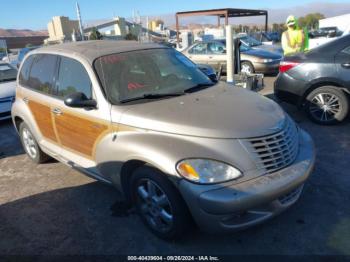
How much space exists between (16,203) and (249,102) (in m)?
3.02

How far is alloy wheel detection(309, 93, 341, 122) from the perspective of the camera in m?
5.69

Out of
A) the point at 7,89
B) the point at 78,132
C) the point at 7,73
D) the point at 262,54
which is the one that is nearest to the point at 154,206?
the point at 78,132

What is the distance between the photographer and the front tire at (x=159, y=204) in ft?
9.26

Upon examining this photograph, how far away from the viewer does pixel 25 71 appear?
16.1ft

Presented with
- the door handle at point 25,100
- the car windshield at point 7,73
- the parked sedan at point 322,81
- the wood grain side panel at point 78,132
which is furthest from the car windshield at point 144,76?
the car windshield at point 7,73

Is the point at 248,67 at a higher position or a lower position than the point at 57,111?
lower

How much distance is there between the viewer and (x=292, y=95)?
19.8 ft

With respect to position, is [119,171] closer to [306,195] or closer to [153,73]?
[153,73]

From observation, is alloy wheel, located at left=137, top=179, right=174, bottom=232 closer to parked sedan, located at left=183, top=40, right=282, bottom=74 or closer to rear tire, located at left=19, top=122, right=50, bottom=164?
rear tire, located at left=19, top=122, right=50, bottom=164

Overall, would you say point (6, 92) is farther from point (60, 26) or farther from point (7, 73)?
point (60, 26)

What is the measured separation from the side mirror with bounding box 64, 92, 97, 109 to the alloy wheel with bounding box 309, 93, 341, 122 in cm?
403

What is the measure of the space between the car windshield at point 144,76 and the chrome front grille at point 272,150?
1.17 m

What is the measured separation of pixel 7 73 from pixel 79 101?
20.6ft

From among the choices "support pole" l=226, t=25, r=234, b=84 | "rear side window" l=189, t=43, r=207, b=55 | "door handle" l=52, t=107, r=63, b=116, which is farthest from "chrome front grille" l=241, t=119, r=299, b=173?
"rear side window" l=189, t=43, r=207, b=55
